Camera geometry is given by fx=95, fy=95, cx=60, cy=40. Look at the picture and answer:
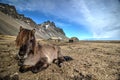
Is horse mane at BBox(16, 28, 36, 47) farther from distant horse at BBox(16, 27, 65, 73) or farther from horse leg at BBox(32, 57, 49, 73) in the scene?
horse leg at BBox(32, 57, 49, 73)

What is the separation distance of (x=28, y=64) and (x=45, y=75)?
93cm

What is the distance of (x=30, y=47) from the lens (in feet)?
14.6

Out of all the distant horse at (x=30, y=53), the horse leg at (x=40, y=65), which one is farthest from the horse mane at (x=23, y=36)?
the horse leg at (x=40, y=65)

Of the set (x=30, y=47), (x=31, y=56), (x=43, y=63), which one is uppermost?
(x=30, y=47)

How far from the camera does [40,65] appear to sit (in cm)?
470

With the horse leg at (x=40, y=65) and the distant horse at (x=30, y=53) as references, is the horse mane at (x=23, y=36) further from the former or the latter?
the horse leg at (x=40, y=65)

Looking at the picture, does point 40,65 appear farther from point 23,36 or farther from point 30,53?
point 23,36

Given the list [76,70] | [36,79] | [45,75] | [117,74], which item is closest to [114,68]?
[117,74]

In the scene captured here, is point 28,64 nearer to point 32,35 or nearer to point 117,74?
point 32,35

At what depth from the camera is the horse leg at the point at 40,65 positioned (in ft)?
14.8

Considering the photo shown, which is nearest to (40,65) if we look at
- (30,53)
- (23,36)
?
(30,53)

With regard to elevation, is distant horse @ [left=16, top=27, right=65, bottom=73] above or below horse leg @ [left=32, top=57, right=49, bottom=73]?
above

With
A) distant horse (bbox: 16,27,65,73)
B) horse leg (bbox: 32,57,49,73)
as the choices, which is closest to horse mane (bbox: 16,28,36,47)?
distant horse (bbox: 16,27,65,73)

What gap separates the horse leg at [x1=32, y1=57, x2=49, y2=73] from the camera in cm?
453
